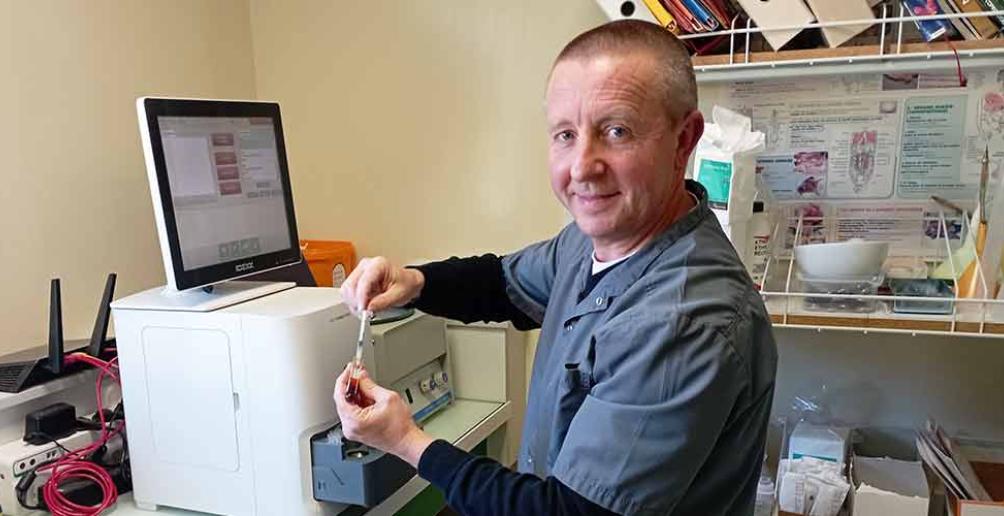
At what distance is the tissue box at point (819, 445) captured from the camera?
4.75 ft

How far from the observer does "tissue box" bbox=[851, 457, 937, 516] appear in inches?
52.9

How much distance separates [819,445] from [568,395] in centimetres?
76

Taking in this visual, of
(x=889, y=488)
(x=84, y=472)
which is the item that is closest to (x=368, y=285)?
(x=84, y=472)

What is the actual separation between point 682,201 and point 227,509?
89 centimetres

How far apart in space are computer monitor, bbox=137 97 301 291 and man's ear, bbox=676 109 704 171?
815 millimetres

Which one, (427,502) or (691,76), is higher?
(691,76)

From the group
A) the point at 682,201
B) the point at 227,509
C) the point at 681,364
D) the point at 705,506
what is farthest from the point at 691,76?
the point at 227,509

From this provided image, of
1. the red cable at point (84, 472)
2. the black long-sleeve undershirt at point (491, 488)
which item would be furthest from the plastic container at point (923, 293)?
the red cable at point (84, 472)

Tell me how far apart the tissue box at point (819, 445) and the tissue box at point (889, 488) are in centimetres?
5

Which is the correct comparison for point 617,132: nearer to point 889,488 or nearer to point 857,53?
point 857,53

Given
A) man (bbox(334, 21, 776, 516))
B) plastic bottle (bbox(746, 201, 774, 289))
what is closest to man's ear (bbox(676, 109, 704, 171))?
man (bbox(334, 21, 776, 516))

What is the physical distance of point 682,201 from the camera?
989 mm

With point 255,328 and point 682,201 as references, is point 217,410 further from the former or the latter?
point 682,201

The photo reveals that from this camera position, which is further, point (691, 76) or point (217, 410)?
point (217, 410)
